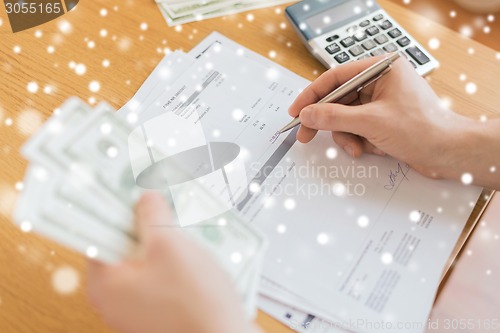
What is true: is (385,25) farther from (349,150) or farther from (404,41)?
(349,150)

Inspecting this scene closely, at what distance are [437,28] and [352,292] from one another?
0.43 meters

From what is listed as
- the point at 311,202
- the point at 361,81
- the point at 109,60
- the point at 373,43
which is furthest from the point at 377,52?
the point at 109,60

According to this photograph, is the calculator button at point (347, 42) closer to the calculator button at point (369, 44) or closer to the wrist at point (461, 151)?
the calculator button at point (369, 44)

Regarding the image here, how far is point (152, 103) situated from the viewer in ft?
2.00

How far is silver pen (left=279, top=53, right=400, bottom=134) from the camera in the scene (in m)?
0.56

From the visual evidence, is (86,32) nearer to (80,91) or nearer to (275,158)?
(80,91)

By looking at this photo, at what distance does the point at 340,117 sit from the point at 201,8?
30 centimetres

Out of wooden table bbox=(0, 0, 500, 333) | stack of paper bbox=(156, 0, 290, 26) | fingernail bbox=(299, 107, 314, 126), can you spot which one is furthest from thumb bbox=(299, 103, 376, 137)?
stack of paper bbox=(156, 0, 290, 26)

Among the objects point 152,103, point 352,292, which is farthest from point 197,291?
point 152,103

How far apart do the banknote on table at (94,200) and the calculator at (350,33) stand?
0.32 m

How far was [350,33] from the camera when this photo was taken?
26.7 inches

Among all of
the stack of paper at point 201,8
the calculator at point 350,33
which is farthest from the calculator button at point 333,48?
the stack of paper at point 201,8

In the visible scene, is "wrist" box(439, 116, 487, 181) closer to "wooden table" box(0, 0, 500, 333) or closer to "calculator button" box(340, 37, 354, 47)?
"wooden table" box(0, 0, 500, 333)
